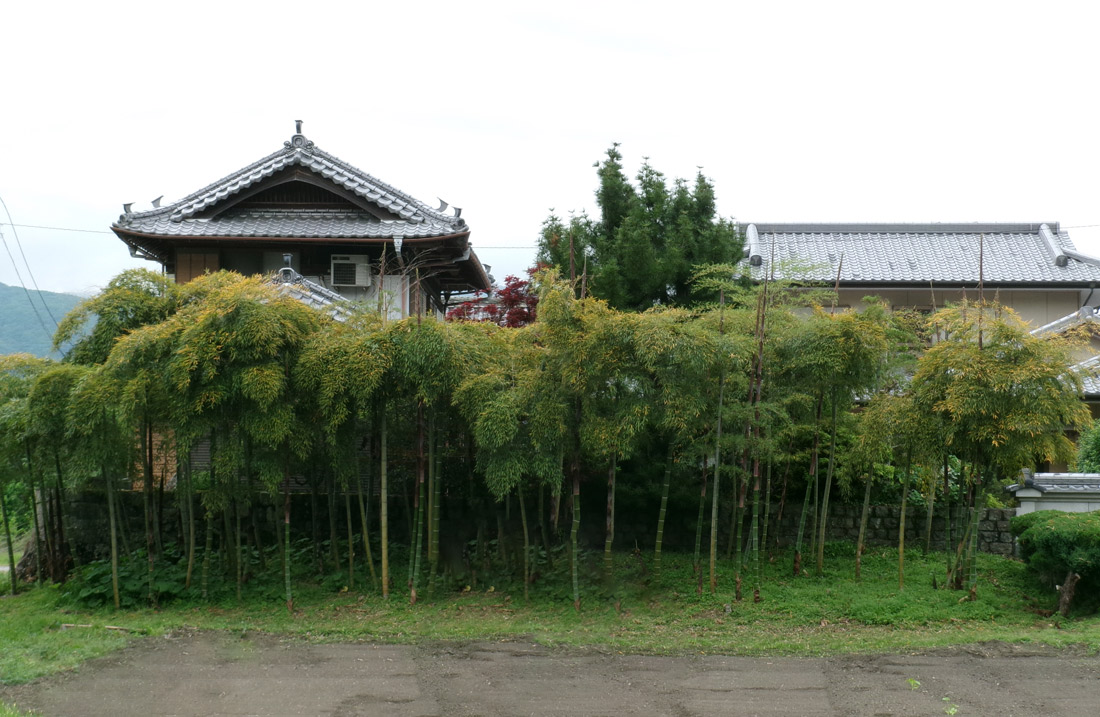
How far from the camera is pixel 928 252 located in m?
16.9

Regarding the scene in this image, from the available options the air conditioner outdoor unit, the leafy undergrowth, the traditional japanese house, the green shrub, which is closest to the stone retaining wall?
the leafy undergrowth

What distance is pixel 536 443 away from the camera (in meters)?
8.53

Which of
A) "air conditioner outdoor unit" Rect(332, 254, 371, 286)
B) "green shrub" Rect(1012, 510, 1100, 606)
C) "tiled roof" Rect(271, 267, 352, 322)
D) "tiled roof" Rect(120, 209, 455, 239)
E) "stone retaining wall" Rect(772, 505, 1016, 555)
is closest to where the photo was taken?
"green shrub" Rect(1012, 510, 1100, 606)

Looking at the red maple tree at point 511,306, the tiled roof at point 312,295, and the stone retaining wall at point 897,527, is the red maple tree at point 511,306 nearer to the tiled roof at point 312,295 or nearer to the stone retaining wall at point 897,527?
the tiled roof at point 312,295

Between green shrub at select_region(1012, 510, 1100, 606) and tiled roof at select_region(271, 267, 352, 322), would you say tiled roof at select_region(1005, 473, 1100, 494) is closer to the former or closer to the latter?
green shrub at select_region(1012, 510, 1100, 606)

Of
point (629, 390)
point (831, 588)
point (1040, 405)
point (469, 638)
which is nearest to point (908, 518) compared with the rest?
point (831, 588)

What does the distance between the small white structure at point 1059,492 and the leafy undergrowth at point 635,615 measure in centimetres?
78

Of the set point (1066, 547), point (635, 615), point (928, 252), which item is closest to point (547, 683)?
point (635, 615)

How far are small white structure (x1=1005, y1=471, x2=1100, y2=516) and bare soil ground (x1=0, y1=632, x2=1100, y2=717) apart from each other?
10.7ft

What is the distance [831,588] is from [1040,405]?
9.23ft

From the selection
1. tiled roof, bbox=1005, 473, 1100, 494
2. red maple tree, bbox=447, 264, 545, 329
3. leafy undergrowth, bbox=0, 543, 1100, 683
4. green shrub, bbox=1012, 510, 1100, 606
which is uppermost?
red maple tree, bbox=447, 264, 545, 329

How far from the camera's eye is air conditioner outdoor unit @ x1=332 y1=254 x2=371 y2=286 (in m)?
13.0

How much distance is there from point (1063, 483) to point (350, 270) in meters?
9.94

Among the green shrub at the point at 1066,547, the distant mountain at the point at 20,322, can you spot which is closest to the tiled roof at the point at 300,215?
the green shrub at the point at 1066,547
